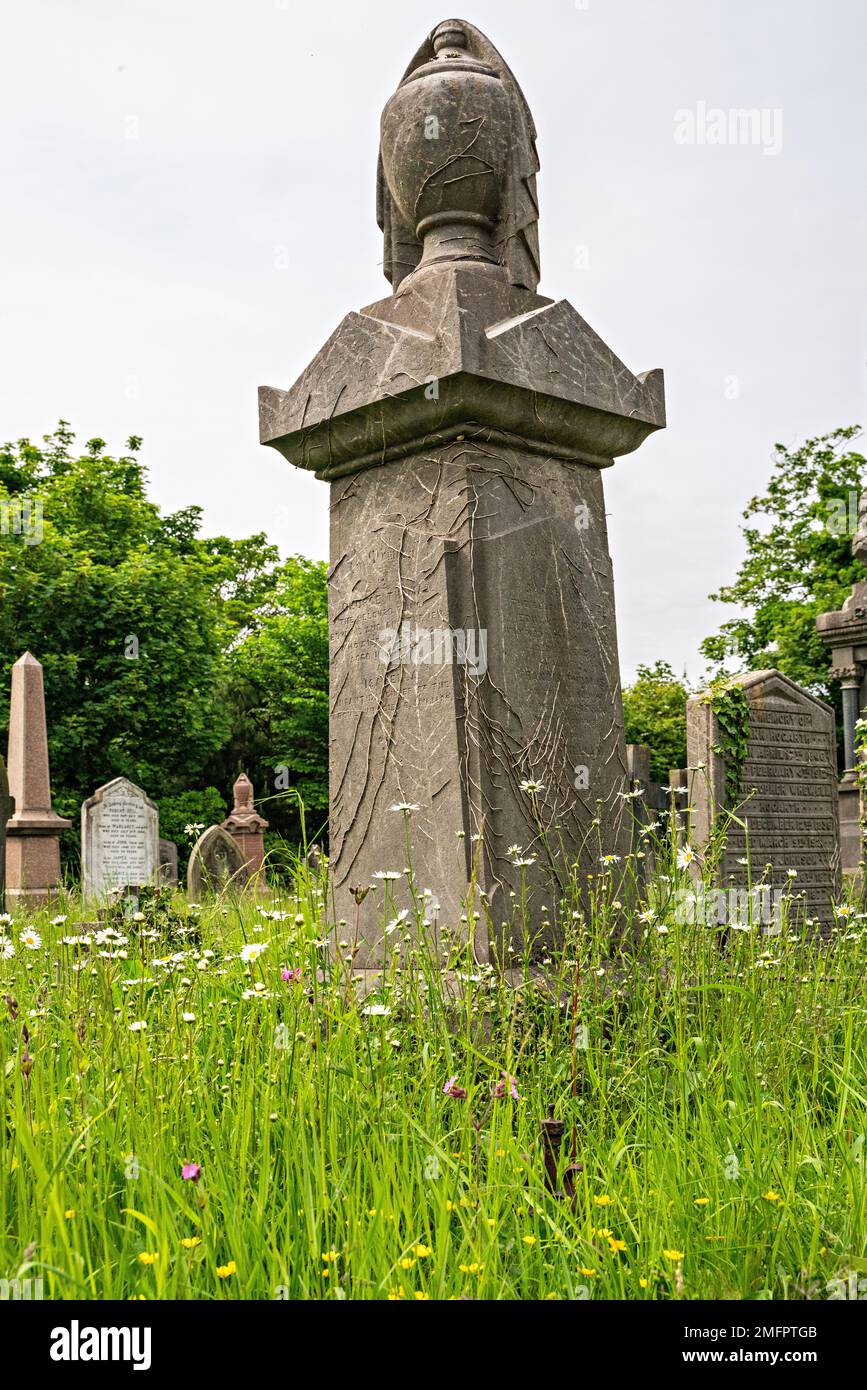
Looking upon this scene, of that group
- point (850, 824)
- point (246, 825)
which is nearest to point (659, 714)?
point (246, 825)

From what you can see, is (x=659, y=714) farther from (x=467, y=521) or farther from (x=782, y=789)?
(x=467, y=521)

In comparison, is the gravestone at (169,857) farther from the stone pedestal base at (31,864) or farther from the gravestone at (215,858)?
the stone pedestal base at (31,864)

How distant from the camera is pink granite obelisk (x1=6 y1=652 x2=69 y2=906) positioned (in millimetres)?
12987

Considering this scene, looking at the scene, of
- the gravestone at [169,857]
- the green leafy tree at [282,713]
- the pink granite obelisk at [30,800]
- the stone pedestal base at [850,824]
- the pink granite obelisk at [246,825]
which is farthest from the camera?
the green leafy tree at [282,713]

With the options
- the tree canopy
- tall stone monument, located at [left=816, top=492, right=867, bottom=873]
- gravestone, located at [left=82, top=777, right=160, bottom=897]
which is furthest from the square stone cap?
the tree canopy

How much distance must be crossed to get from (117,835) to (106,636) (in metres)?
7.39

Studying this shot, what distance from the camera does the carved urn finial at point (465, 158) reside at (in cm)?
399

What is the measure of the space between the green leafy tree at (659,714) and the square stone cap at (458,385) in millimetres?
29630

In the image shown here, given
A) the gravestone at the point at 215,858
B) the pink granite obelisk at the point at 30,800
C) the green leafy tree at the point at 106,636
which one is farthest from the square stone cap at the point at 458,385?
the green leafy tree at the point at 106,636

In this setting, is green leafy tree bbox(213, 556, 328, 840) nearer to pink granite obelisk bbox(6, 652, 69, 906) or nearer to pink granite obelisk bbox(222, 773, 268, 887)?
pink granite obelisk bbox(222, 773, 268, 887)

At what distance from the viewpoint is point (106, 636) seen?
2192 centimetres
